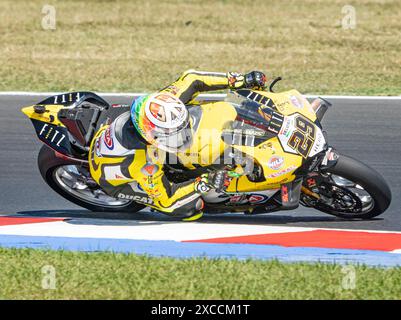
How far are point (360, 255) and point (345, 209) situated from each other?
0.86 m

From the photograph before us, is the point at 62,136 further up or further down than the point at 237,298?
further up

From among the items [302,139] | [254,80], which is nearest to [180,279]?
[302,139]

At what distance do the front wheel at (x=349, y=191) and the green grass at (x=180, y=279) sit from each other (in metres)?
0.97

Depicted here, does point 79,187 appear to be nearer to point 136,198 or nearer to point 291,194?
point 136,198

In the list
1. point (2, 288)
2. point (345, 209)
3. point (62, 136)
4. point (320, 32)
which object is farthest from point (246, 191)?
point (320, 32)

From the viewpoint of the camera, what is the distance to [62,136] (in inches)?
305

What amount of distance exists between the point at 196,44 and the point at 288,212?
779cm

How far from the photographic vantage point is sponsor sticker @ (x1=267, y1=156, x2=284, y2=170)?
7.23 meters

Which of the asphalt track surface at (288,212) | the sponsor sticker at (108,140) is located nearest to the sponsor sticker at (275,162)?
the asphalt track surface at (288,212)

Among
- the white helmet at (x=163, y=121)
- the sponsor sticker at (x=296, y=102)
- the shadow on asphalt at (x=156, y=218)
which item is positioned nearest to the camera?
the white helmet at (x=163, y=121)

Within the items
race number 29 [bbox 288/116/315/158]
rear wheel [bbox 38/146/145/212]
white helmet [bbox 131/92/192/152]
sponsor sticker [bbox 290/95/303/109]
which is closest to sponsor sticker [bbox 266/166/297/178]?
race number 29 [bbox 288/116/315/158]

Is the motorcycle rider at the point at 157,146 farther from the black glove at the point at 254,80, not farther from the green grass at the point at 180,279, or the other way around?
the green grass at the point at 180,279

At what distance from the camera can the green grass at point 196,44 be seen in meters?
13.6

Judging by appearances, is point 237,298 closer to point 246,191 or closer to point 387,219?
point 246,191
